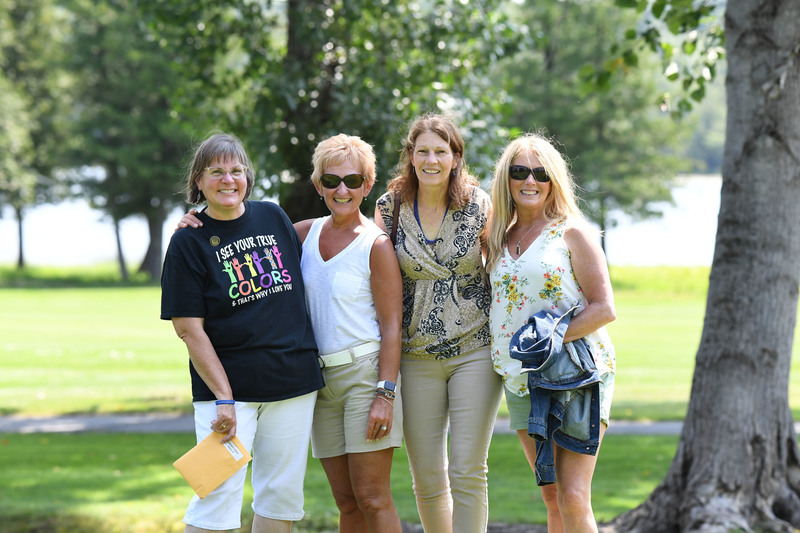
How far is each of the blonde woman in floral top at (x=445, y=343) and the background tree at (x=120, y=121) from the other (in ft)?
124

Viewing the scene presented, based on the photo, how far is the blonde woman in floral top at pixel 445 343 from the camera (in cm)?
383

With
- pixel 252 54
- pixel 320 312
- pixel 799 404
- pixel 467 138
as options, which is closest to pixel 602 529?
pixel 320 312

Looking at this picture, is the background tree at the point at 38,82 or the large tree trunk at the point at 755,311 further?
the background tree at the point at 38,82

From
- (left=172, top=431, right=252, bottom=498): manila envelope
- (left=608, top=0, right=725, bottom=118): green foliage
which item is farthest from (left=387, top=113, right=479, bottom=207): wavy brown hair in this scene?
(left=608, top=0, right=725, bottom=118): green foliage

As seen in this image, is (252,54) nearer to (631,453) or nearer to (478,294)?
(631,453)

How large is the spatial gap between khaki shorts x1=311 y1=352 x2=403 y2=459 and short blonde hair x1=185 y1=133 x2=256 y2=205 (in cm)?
88

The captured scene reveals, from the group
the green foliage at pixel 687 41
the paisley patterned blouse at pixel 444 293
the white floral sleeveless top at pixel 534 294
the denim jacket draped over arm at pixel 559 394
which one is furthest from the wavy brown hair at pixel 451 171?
the green foliage at pixel 687 41

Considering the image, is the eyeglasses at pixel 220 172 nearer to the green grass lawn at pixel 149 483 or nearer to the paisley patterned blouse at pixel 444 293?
the paisley patterned blouse at pixel 444 293

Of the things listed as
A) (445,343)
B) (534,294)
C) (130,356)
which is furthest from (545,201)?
(130,356)

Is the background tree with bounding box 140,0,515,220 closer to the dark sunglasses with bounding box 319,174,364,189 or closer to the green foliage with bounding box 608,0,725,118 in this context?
the green foliage with bounding box 608,0,725,118

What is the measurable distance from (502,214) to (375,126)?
16.4 feet

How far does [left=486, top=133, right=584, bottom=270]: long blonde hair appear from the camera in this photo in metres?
3.83

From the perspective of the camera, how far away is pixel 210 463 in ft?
11.5

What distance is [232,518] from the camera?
3.63 m
